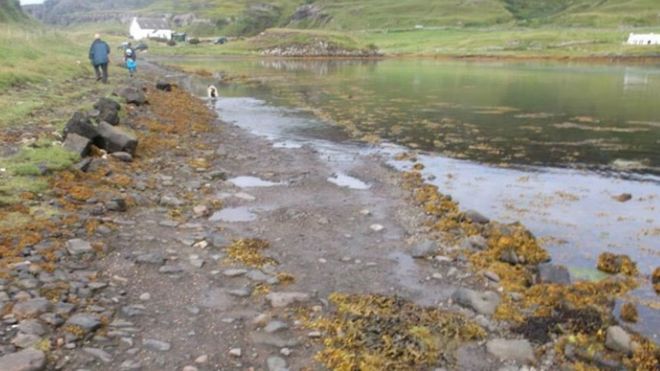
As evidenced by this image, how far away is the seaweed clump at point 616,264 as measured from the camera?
12.2 metres

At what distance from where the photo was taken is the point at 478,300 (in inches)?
403

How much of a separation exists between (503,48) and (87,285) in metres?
129

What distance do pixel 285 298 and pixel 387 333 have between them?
2.04 metres

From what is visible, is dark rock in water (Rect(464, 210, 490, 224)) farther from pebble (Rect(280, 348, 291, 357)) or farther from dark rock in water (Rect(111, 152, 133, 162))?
dark rock in water (Rect(111, 152, 133, 162))

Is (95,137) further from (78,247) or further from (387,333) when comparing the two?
(387,333)

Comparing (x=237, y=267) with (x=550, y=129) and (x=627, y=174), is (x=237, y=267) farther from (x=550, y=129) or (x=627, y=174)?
(x=550, y=129)

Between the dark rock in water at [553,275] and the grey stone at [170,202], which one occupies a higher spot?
the grey stone at [170,202]

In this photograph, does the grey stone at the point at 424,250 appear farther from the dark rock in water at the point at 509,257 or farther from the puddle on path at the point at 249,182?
the puddle on path at the point at 249,182

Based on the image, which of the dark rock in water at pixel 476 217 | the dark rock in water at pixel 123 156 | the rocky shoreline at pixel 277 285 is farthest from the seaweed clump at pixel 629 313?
the dark rock in water at pixel 123 156

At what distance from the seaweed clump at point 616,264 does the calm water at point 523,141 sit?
297mm

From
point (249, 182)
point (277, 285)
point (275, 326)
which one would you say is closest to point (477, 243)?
point (277, 285)

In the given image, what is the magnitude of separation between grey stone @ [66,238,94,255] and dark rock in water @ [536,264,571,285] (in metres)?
9.26

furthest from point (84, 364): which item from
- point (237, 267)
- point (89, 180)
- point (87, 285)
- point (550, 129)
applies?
point (550, 129)

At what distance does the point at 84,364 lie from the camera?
24.5 ft
